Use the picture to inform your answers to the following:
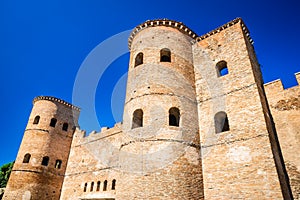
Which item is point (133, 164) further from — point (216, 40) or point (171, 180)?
point (216, 40)

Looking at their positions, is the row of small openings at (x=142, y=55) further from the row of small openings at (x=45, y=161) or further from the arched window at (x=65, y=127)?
the row of small openings at (x=45, y=161)

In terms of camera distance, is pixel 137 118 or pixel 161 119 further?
pixel 137 118

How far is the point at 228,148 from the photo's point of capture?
32.3 feet

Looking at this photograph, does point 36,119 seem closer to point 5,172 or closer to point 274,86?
point 5,172

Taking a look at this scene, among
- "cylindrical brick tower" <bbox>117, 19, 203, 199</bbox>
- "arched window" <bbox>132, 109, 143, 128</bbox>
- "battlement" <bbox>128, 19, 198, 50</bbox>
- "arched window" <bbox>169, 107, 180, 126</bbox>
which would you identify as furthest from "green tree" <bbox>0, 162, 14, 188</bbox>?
"battlement" <bbox>128, 19, 198, 50</bbox>

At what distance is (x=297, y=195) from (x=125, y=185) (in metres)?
6.88

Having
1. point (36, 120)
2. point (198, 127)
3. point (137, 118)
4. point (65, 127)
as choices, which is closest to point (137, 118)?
point (137, 118)

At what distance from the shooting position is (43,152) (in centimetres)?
1862

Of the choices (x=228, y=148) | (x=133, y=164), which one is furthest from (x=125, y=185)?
(x=228, y=148)

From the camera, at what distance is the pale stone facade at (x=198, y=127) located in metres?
8.97

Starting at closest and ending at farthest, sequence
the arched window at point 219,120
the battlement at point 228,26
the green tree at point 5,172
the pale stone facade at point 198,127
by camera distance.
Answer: the pale stone facade at point 198,127 → the arched window at point 219,120 → the battlement at point 228,26 → the green tree at point 5,172

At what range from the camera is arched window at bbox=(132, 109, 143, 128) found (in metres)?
11.1

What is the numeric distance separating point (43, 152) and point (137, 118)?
11.6 metres

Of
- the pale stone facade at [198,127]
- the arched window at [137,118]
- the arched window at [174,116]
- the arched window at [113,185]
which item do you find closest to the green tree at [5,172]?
the pale stone facade at [198,127]
